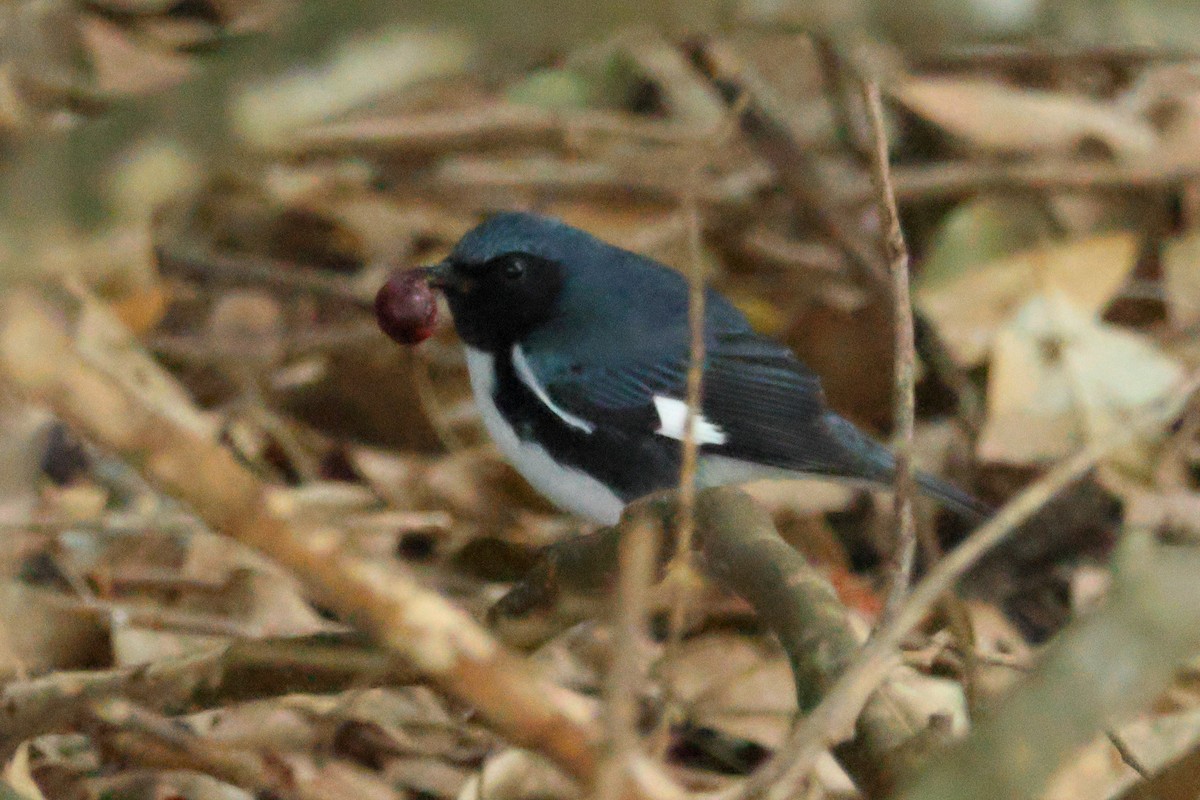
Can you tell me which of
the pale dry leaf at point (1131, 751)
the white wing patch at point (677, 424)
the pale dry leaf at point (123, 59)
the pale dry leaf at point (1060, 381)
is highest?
the pale dry leaf at point (123, 59)

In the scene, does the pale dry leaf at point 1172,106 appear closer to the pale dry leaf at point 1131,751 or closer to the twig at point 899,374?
the pale dry leaf at point 1131,751

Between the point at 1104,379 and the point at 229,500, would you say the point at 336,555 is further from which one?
the point at 1104,379

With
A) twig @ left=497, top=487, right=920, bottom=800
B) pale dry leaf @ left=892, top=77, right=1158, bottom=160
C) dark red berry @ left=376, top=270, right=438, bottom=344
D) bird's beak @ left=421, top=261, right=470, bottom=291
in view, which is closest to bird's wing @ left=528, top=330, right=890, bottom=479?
bird's beak @ left=421, top=261, right=470, bottom=291

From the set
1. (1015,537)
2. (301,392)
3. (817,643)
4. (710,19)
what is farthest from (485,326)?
(710,19)

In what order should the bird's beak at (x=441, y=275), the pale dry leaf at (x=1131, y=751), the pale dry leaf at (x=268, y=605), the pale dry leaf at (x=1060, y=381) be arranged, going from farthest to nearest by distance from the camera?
the pale dry leaf at (x=1060, y=381), the bird's beak at (x=441, y=275), the pale dry leaf at (x=268, y=605), the pale dry leaf at (x=1131, y=751)

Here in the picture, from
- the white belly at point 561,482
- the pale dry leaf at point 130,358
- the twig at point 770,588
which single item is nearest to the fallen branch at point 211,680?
the twig at point 770,588

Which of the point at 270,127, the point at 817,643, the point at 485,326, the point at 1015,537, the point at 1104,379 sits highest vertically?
the point at 270,127
